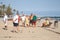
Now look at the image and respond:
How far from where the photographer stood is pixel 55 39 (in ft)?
45.6

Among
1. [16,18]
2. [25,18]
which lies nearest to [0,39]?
[16,18]

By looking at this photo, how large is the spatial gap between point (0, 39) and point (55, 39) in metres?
3.41

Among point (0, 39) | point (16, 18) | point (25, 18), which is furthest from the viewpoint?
point (25, 18)

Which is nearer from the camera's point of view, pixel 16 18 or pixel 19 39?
pixel 19 39

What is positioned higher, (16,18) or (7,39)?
(16,18)

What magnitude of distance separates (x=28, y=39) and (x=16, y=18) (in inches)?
164

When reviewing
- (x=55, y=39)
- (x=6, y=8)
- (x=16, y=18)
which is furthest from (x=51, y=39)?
(x=6, y=8)

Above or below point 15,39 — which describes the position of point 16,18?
above

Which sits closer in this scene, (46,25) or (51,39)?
(51,39)

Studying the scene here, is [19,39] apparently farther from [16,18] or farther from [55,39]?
[16,18]

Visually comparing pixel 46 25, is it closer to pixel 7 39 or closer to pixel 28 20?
pixel 28 20

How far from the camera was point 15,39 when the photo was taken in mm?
13844

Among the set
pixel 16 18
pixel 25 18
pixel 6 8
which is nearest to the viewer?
pixel 16 18

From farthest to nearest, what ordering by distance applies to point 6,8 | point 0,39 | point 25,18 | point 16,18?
point 6,8
point 25,18
point 16,18
point 0,39
